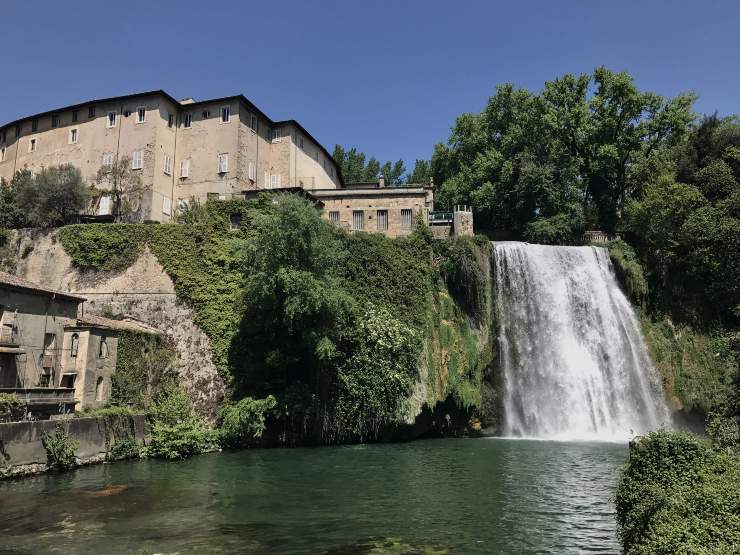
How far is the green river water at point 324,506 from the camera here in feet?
37.6

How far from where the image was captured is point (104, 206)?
139 ft

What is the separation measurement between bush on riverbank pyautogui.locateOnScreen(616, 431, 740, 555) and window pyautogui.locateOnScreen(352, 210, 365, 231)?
103 feet

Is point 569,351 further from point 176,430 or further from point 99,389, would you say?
point 99,389

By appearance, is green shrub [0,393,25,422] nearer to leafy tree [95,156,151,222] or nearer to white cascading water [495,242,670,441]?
white cascading water [495,242,670,441]

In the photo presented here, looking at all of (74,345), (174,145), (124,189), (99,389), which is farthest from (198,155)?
(99,389)

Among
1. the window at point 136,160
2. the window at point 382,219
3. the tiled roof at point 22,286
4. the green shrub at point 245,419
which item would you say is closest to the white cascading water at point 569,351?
the window at point 382,219

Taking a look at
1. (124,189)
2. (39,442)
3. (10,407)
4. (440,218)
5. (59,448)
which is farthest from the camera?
(440,218)

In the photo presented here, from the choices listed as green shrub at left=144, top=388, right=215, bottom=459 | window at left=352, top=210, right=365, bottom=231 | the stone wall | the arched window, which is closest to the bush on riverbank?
the stone wall

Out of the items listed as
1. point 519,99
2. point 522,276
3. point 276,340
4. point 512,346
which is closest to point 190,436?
point 276,340

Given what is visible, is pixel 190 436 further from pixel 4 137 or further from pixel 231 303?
pixel 4 137

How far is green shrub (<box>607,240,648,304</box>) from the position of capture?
3553cm

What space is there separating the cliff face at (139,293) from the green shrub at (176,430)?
168 centimetres

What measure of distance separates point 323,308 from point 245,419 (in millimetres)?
5959

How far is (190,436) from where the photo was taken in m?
24.3
